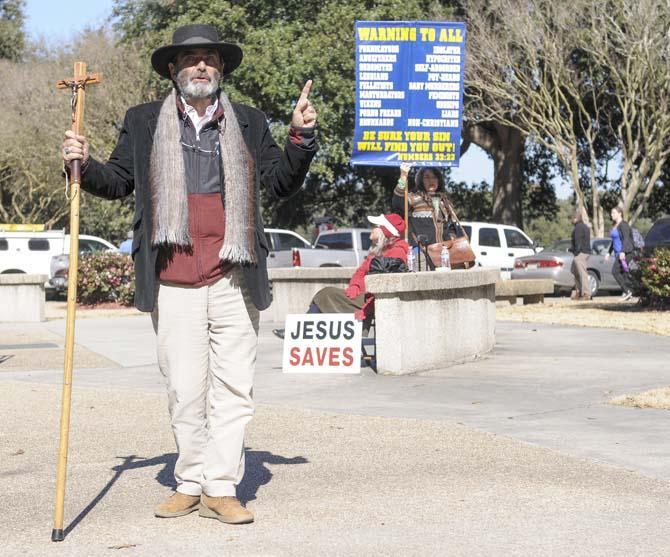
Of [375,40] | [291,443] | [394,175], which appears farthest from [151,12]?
[291,443]

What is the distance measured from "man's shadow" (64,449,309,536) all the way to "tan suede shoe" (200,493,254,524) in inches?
15.4

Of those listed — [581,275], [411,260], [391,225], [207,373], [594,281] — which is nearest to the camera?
[207,373]

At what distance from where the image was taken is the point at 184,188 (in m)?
5.55

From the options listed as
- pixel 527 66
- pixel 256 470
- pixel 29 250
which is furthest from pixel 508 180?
pixel 256 470

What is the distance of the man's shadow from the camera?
19.8ft

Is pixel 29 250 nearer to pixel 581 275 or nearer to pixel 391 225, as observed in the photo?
pixel 581 275

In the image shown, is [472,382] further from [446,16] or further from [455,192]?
[455,192]

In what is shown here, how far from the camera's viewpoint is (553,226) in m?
109

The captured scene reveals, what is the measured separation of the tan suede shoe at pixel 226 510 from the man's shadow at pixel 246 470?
39 cm

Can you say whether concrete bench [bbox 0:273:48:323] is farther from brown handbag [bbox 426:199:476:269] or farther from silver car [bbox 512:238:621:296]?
silver car [bbox 512:238:621:296]

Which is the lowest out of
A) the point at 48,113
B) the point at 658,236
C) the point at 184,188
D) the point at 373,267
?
the point at 373,267

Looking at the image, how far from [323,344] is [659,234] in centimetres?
1069

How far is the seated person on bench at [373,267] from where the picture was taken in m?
12.7

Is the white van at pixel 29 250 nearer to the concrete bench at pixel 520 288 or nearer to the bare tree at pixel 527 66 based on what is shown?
the bare tree at pixel 527 66
